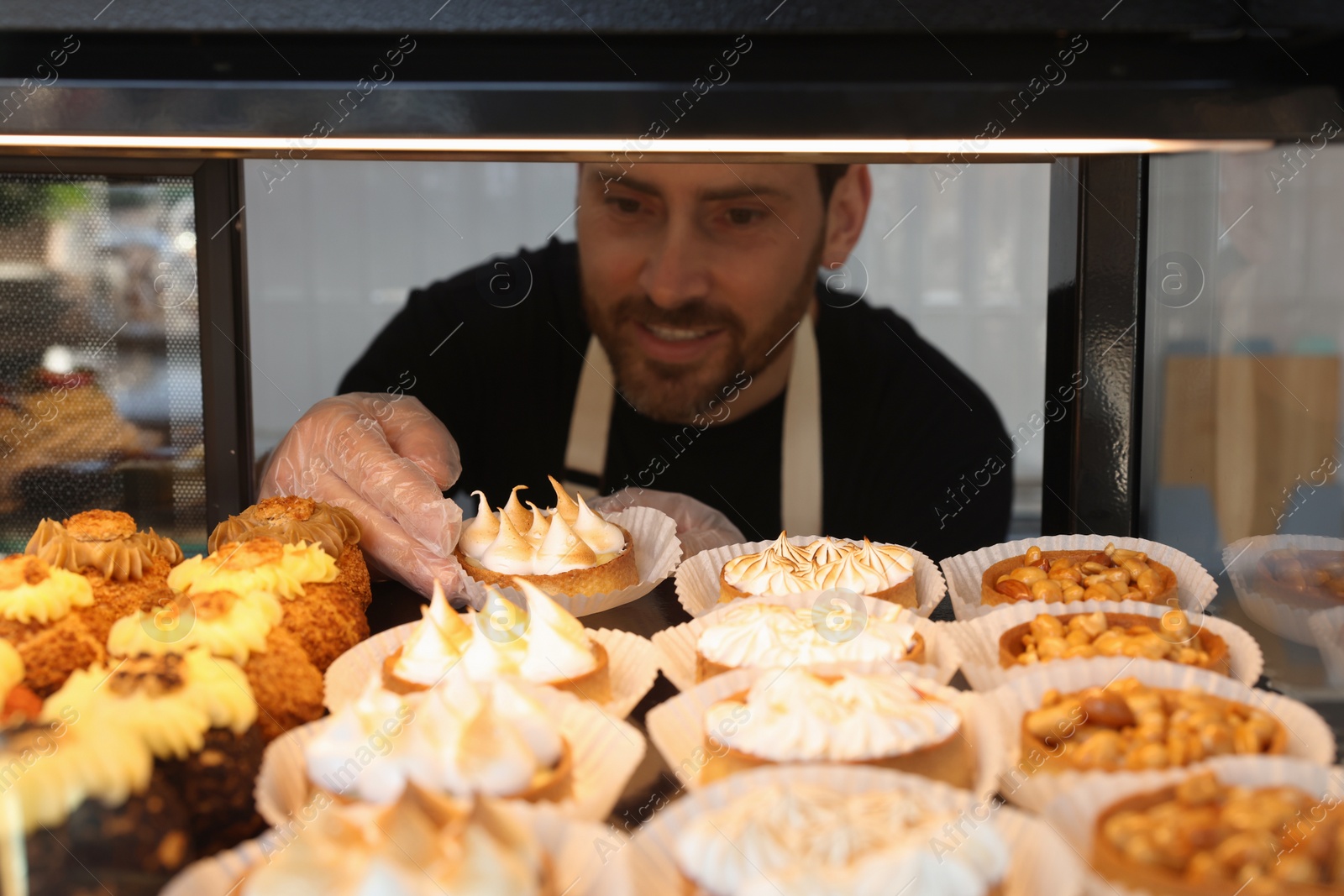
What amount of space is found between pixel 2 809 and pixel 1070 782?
1.14 m

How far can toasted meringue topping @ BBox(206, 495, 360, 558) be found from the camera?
193 centimetres

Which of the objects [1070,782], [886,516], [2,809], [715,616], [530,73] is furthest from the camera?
[886,516]

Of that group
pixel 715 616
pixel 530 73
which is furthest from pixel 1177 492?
pixel 530 73

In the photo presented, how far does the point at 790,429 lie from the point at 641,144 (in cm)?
138

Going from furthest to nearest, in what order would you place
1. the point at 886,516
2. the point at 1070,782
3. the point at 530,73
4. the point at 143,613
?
the point at 886,516
the point at 143,613
the point at 530,73
the point at 1070,782

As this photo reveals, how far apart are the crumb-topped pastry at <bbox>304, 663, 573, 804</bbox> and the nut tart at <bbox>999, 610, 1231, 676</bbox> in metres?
0.74

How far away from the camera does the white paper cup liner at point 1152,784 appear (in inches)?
45.0

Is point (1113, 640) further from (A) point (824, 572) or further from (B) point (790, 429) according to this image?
→ (B) point (790, 429)

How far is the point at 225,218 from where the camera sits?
2295 mm

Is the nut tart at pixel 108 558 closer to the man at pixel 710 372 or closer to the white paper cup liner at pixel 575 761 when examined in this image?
the white paper cup liner at pixel 575 761

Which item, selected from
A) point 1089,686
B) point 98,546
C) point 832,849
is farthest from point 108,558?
point 1089,686

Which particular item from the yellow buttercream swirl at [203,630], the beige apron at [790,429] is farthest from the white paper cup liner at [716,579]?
the yellow buttercream swirl at [203,630]

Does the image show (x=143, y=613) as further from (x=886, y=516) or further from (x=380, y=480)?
(x=886, y=516)

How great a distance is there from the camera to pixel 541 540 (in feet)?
7.04
